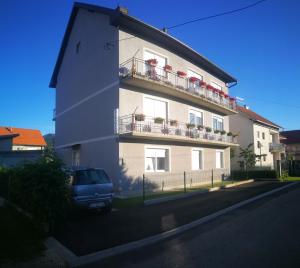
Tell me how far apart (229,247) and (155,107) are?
1283cm

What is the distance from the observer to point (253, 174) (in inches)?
1066

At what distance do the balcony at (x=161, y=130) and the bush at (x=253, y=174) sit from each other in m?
5.55

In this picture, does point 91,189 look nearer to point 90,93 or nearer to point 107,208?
point 107,208

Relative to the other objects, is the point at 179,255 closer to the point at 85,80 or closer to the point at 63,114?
the point at 85,80

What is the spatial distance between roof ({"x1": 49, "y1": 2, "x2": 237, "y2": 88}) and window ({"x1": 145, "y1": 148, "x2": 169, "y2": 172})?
7457mm

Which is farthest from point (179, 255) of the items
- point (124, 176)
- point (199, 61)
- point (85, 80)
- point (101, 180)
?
point (199, 61)

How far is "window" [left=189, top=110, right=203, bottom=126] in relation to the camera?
21422 mm

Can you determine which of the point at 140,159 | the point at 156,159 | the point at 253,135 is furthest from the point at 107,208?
the point at 253,135

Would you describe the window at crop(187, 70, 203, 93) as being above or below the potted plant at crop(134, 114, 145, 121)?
above

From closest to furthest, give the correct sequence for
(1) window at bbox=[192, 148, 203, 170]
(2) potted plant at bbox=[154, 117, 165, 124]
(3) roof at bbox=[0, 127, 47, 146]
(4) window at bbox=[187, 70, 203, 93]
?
(2) potted plant at bbox=[154, 117, 165, 124], (4) window at bbox=[187, 70, 203, 93], (1) window at bbox=[192, 148, 203, 170], (3) roof at bbox=[0, 127, 47, 146]

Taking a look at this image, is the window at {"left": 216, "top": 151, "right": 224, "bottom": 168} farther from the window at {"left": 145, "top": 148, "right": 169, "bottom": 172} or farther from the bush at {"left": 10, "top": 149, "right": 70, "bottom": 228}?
the bush at {"left": 10, "top": 149, "right": 70, "bottom": 228}

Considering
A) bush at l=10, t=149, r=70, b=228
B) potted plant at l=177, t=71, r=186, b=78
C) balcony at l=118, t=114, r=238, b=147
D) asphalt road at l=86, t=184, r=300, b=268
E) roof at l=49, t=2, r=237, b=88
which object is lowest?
asphalt road at l=86, t=184, r=300, b=268

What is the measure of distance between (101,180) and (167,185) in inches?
337

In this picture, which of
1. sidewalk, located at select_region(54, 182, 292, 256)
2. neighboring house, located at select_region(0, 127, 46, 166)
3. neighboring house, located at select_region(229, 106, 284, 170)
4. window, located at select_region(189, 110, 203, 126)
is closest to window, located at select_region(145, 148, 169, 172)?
window, located at select_region(189, 110, 203, 126)
